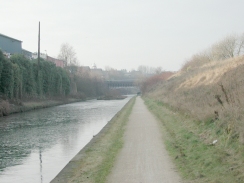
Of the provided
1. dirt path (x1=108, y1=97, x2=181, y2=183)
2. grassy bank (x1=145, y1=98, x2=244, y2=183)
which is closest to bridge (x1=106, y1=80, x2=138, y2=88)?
dirt path (x1=108, y1=97, x2=181, y2=183)

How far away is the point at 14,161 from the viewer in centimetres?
1459

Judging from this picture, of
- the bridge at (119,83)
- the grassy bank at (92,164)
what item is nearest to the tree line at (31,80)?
the grassy bank at (92,164)

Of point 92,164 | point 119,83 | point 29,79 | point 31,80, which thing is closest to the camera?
point 92,164

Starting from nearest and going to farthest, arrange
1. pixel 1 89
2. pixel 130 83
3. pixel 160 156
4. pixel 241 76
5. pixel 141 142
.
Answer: pixel 160 156 < pixel 141 142 < pixel 241 76 < pixel 1 89 < pixel 130 83

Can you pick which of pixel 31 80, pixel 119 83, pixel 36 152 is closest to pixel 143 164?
pixel 36 152

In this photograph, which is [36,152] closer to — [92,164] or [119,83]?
[92,164]

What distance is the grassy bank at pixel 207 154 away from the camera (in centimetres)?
876

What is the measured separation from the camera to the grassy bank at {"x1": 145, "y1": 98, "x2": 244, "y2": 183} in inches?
345

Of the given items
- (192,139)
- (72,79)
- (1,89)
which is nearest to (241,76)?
(192,139)

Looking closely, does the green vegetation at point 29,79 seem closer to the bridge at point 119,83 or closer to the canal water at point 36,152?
the canal water at point 36,152

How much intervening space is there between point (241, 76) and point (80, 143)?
35.2ft

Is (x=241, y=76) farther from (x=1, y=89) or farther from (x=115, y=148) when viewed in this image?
→ (x=1, y=89)

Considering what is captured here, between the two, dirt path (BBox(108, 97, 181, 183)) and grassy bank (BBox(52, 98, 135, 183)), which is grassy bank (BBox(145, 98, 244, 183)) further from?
grassy bank (BBox(52, 98, 135, 183))

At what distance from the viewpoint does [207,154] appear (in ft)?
36.7
